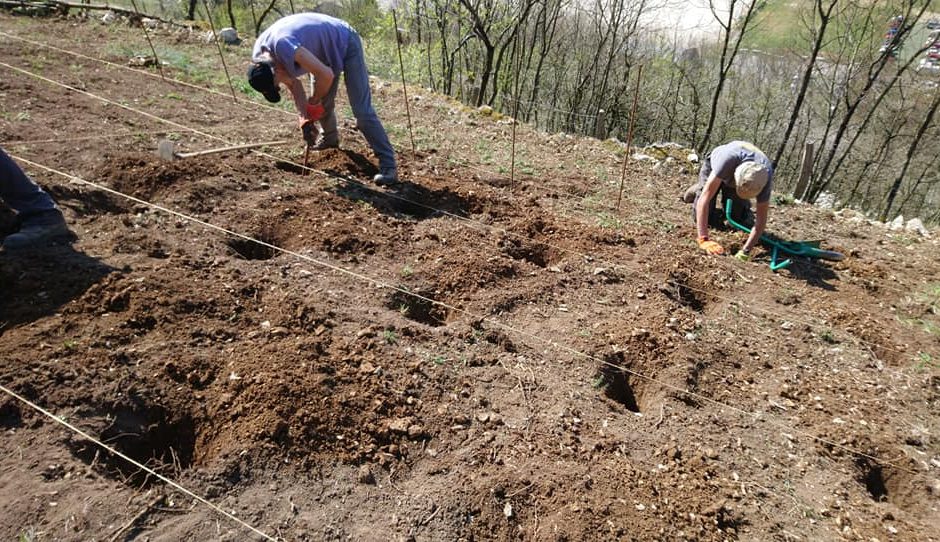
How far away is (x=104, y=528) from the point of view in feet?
5.84

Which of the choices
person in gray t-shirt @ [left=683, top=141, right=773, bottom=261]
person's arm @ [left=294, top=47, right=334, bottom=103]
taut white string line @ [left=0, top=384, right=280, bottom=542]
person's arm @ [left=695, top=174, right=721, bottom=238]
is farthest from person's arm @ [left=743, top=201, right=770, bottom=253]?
taut white string line @ [left=0, top=384, right=280, bottom=542]

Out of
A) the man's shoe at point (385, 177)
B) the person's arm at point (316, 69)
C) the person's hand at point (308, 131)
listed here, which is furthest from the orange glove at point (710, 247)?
the person's hand at point (308, 131)

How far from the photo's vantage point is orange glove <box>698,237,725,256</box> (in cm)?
445

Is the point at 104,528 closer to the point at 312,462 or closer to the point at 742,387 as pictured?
the point at 312,462

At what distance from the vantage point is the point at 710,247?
446cm

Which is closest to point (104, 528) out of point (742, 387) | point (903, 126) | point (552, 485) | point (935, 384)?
point (552, 485)

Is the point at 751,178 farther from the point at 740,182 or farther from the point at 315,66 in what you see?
the point at 315,66

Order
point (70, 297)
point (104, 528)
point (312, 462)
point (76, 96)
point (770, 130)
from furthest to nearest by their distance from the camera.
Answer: point (770, 130) < point (76, 96) < point (70, 297) < point (312, 462) < point (104, 528)

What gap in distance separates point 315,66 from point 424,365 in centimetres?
257

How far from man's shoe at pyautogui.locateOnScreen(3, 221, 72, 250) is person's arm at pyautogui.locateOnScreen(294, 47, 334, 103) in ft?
6.48

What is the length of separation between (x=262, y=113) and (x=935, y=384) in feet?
22.8

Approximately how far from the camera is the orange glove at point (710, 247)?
445 centimetres

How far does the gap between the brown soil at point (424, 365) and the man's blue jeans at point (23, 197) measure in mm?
238

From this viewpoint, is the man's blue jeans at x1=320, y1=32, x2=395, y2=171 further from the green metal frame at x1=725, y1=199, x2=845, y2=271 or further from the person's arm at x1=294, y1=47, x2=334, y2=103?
the green metal frame at x1=725, y1=199, x2=845, y2=271
